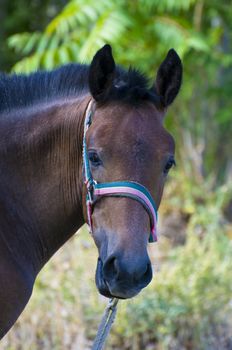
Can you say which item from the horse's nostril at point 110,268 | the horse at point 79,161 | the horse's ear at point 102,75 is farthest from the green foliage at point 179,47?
the horse's nostril at point 110,268

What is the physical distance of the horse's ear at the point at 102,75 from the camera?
3078mm

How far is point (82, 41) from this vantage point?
7.55 meters

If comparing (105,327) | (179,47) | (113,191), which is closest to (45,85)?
(113,191)

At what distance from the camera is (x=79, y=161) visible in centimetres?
321

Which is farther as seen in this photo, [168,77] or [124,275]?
[168,77]

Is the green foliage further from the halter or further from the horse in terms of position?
the halter

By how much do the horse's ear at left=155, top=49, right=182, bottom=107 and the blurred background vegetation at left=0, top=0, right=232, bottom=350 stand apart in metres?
0.35

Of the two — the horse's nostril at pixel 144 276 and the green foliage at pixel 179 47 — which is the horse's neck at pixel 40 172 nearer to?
the horse's nostril at pixel 144 276

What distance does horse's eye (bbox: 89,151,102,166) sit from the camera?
300 centimetres

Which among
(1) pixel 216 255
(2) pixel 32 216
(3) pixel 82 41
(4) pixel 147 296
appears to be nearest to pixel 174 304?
(4) pixel 147 296

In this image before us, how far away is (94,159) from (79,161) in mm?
210

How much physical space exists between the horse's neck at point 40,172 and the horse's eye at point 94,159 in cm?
18

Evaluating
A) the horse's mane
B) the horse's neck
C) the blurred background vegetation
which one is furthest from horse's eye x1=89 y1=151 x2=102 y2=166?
the blurred background vegetation

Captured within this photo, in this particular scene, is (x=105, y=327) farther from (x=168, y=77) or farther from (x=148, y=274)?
(x=168, y=77)
